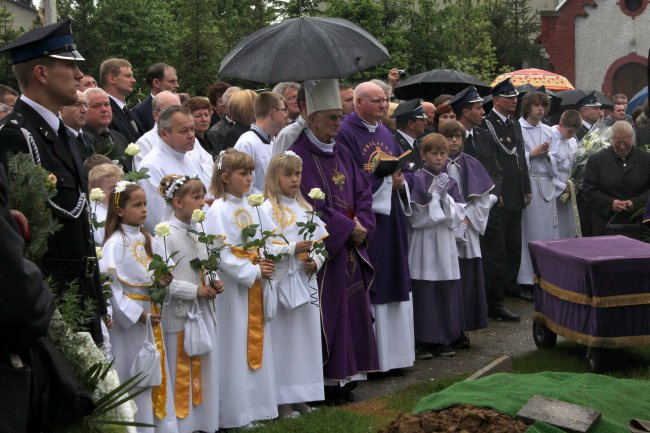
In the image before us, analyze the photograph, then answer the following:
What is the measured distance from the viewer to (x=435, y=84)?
47.8 ft

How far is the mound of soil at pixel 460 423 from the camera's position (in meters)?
5.73

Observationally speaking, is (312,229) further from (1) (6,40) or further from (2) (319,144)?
(1) (6,40)

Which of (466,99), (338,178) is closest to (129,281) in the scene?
(338,178)

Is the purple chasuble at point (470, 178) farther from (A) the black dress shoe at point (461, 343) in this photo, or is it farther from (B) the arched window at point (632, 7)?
(B) the arched window at point (632, 7)

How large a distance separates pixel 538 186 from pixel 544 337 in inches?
149

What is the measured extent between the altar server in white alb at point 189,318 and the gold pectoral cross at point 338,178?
156cm

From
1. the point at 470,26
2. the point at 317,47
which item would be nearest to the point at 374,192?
the point at 317,47

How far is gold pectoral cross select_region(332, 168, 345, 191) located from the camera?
348 inches

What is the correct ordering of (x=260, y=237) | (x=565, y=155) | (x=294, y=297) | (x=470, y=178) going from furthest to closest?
(x=565, y=155) → (x=470, y=178) → (x=294, y=297) → (x=260, y=237)

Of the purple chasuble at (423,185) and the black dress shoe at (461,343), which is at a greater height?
the purple chasuble at (423,185)

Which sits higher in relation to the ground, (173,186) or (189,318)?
(173,186)

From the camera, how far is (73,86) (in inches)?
207

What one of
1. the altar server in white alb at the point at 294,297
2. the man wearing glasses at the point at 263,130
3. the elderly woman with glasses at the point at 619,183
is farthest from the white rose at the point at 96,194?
the elderly woman with glasses at the point at 619,183

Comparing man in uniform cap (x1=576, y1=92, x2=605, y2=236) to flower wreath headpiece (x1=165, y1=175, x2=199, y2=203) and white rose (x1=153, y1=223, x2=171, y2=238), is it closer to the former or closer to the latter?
flower wreath headpiece (x1=165, y1=175, x2=199, y2=203)
